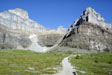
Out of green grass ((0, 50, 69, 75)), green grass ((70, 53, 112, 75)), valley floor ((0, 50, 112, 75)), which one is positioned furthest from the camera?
green grass ((70, 53, 112, 75))

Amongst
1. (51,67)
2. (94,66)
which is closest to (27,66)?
(51,67)

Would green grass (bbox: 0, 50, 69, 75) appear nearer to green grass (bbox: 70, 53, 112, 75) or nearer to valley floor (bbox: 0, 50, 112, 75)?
valley floor (bbox: 0, 50, 112, 75)

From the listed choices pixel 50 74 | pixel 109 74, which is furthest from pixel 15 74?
pixel 109 74

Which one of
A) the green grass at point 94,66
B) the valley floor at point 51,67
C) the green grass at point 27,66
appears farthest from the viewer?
the green grass at point 94,66

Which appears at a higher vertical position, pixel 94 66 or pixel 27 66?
pixel 27 66

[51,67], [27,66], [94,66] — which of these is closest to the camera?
[51,67]

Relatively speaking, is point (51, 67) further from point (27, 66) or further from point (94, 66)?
point (94, 66)

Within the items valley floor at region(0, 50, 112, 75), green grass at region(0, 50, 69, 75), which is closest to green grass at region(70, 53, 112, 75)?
valley floor at region(0, 50, 112, 75)

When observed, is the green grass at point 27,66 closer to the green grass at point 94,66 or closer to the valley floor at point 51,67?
the valley floor at point 51,67

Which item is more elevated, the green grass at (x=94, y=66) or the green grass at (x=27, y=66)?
the green grass at (x=27, y=66)

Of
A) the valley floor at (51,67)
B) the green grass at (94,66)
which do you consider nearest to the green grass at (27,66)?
the valley floor at (51,67)

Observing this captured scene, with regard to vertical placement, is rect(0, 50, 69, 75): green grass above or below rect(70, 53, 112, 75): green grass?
above

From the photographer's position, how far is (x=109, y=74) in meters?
36.6

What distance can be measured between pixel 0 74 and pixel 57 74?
13.4 metres
